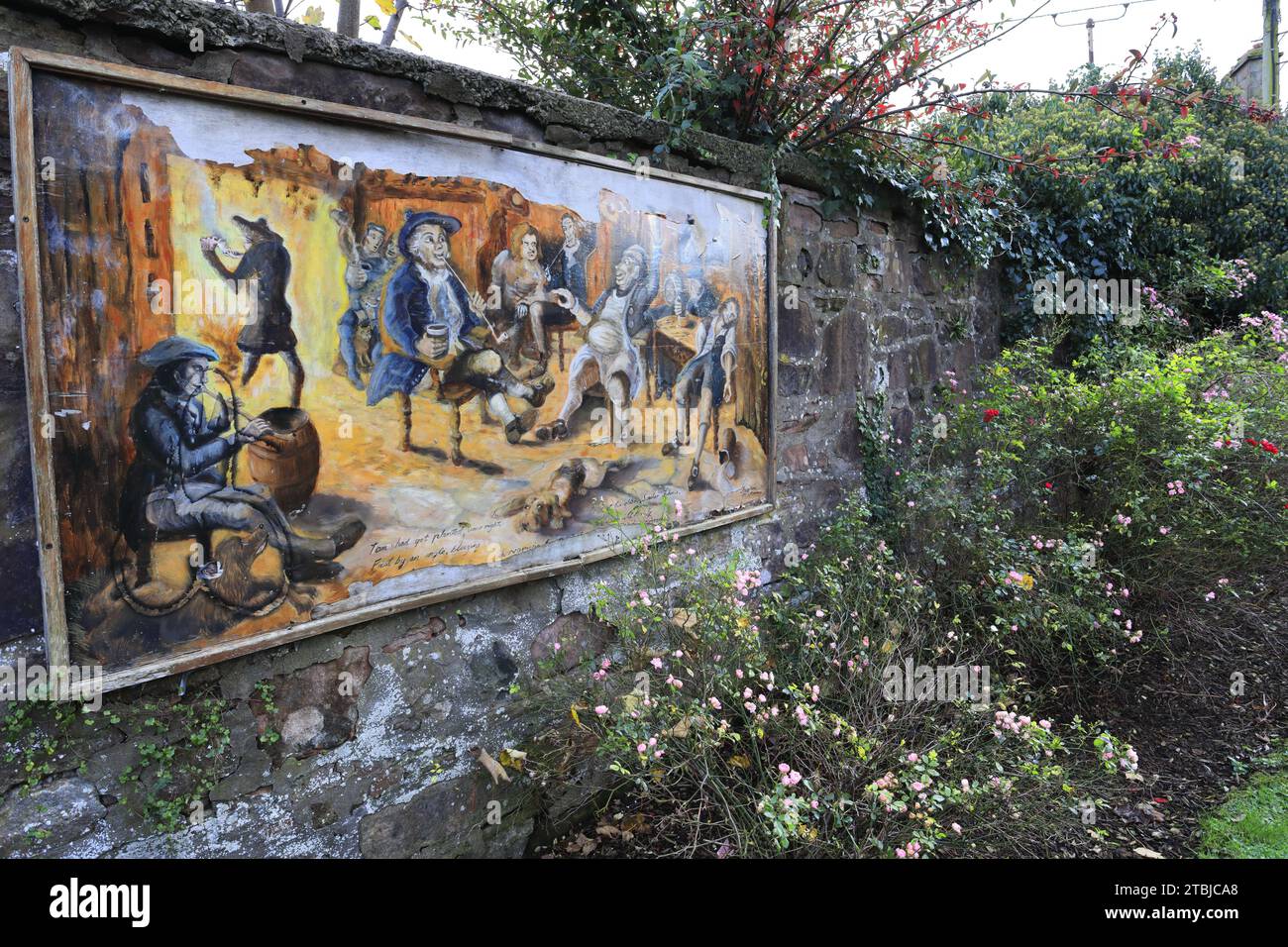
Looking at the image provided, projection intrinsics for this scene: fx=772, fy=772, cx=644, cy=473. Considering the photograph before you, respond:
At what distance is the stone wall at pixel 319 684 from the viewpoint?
63.7 inches

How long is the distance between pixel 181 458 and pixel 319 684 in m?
0.71

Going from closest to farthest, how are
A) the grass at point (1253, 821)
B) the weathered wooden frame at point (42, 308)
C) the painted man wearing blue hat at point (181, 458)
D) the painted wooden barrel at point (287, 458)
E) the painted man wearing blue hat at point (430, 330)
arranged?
the weathered wooden frame at point (42, 308)
the painted man wearing blue hat at point (181, 458)
the painted wooden barrel at point (287, 458)
the painted man wearing blue hat at point (430, 330)
the grass at point (1253, 821)

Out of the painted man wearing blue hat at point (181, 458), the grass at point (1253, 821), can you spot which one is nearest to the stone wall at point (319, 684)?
the painted man wearing blue hat at point (181, 458)

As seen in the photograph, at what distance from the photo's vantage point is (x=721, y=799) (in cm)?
234

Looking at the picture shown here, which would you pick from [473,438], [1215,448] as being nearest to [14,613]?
[473,438]

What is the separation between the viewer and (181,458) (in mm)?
1765

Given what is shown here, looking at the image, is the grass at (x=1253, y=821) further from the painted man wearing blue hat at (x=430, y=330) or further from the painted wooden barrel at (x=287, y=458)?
the painted wooden barrel at (x=287, y=458)

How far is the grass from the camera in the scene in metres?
2.62

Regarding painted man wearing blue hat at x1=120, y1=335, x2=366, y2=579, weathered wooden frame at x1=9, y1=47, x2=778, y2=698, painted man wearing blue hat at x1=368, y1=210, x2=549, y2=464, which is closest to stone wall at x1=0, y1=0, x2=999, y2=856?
weathered wooden frame at x1=9, y1=47, x2=778, y2=698

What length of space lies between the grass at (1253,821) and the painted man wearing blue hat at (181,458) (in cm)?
323

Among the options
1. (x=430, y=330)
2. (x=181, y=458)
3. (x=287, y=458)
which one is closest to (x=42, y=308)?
(x=181, y=458)

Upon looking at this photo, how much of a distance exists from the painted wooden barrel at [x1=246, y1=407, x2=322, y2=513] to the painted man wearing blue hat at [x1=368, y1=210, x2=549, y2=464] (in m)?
0.19

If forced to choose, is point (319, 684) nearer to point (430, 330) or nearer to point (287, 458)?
point (287, 458)
